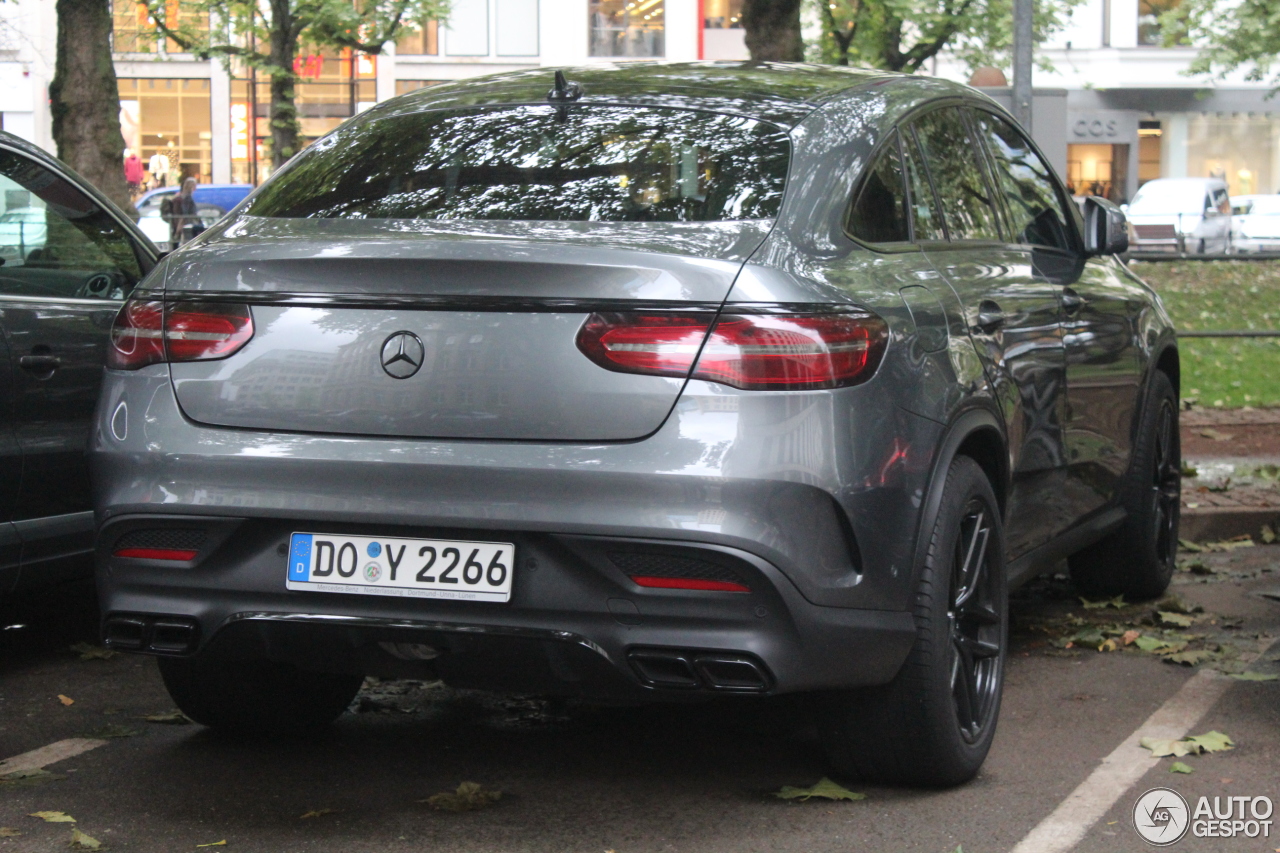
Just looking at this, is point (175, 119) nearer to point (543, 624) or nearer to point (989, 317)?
point (989, 317)

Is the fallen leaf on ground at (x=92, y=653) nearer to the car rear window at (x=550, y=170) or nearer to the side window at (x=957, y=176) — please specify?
the car rear window at (x=550, y=170)

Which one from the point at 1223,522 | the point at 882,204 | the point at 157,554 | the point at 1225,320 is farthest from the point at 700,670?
the point at 1225,320

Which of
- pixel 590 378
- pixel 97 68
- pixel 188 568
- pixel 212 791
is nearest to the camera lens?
pixel 590 378

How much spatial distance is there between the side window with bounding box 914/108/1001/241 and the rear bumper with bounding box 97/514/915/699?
4.55 ft

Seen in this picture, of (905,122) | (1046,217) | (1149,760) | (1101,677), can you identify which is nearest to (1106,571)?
(1101,677)

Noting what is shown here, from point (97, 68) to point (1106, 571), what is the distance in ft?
33.9

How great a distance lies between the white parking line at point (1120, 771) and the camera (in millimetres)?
3875

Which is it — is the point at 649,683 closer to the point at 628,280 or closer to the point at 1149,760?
the point at 628,280

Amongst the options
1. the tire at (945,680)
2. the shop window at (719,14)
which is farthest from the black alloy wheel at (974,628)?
the shop window at (719,14)

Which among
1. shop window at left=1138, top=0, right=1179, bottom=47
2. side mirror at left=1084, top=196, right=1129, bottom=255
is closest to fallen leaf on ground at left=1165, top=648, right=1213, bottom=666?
side mirror at left=1084, top=196, right=1129, bottom=255

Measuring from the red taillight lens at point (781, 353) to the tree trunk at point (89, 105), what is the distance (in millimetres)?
11445

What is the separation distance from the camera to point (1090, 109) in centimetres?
5031

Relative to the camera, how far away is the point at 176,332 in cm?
386

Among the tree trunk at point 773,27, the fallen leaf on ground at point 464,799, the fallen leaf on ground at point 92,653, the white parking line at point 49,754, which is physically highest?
the tree trunk at point 773,27
